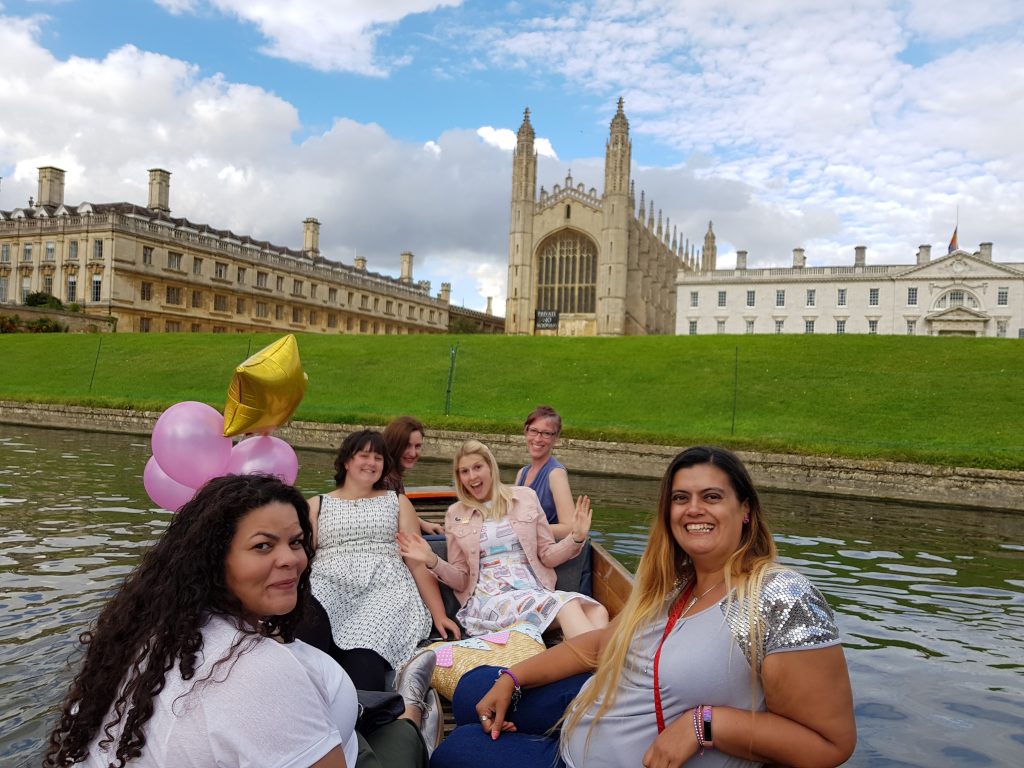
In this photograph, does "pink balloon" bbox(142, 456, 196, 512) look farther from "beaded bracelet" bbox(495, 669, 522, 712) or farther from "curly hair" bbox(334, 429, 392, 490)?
"beaded bracelet" bbox(495, 669, 522, 712)

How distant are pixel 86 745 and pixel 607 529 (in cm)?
996

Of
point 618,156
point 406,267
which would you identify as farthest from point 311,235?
point 618,156

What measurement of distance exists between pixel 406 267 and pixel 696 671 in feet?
297

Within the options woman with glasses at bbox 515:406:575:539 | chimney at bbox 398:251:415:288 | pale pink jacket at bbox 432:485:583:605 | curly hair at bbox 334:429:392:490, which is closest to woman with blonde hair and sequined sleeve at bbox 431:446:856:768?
pale pink jacket at bbox 432:485:583:605

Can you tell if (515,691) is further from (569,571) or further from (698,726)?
(569,571)

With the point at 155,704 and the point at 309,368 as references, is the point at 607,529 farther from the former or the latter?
the point at 309,368

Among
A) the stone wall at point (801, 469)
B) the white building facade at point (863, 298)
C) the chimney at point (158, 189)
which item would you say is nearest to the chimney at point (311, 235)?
the chimney at point (158, 189)

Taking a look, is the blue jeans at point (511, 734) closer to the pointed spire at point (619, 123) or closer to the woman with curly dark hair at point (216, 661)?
the woman with curly dark hair at point (216, 661)

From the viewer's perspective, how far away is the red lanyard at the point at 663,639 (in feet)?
8.30

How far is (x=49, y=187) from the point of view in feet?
188

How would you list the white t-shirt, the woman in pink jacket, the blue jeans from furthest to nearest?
the woman in pink jacket
the blue jeans
the white t-shirt

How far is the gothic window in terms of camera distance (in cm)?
7531

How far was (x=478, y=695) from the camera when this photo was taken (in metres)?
3.29

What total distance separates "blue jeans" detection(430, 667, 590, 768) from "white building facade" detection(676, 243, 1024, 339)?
62775 millimetres
